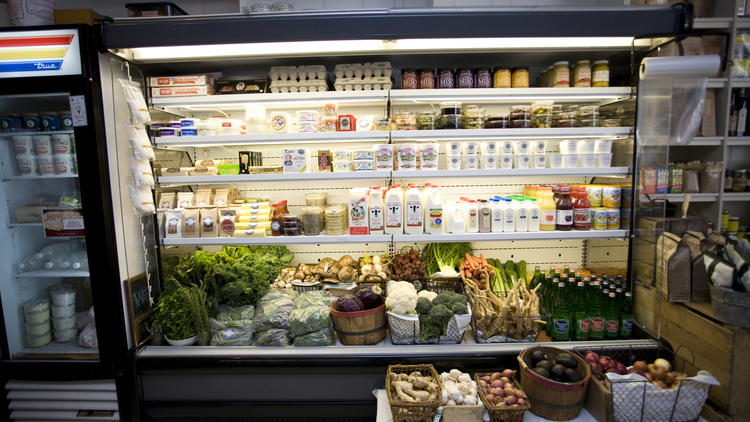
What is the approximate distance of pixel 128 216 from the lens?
291 centimetres

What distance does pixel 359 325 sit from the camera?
2.79 m

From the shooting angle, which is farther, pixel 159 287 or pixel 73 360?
pixel 159 287

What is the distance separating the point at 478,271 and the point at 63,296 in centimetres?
338

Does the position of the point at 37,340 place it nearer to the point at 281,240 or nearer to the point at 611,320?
the point at 281,240

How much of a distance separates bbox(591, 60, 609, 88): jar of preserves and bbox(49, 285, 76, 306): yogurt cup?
4.55m

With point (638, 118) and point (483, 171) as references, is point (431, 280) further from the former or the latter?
point (638, 118)

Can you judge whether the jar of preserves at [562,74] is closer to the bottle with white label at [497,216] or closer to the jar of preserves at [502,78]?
the jar of preserves at [502,78]

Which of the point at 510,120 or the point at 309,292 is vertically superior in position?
the point at 510,120

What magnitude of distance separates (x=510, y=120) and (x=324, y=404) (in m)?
2.59

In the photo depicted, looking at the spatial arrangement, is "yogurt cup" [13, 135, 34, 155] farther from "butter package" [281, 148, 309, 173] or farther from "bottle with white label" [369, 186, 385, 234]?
"bottle with white label" [369, 186, 385, 234]

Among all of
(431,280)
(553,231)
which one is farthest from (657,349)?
(431,280)

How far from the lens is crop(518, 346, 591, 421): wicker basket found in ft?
7.39

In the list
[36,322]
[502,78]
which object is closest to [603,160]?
[502,78]

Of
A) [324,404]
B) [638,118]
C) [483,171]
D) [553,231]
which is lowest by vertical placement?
[324,404]
